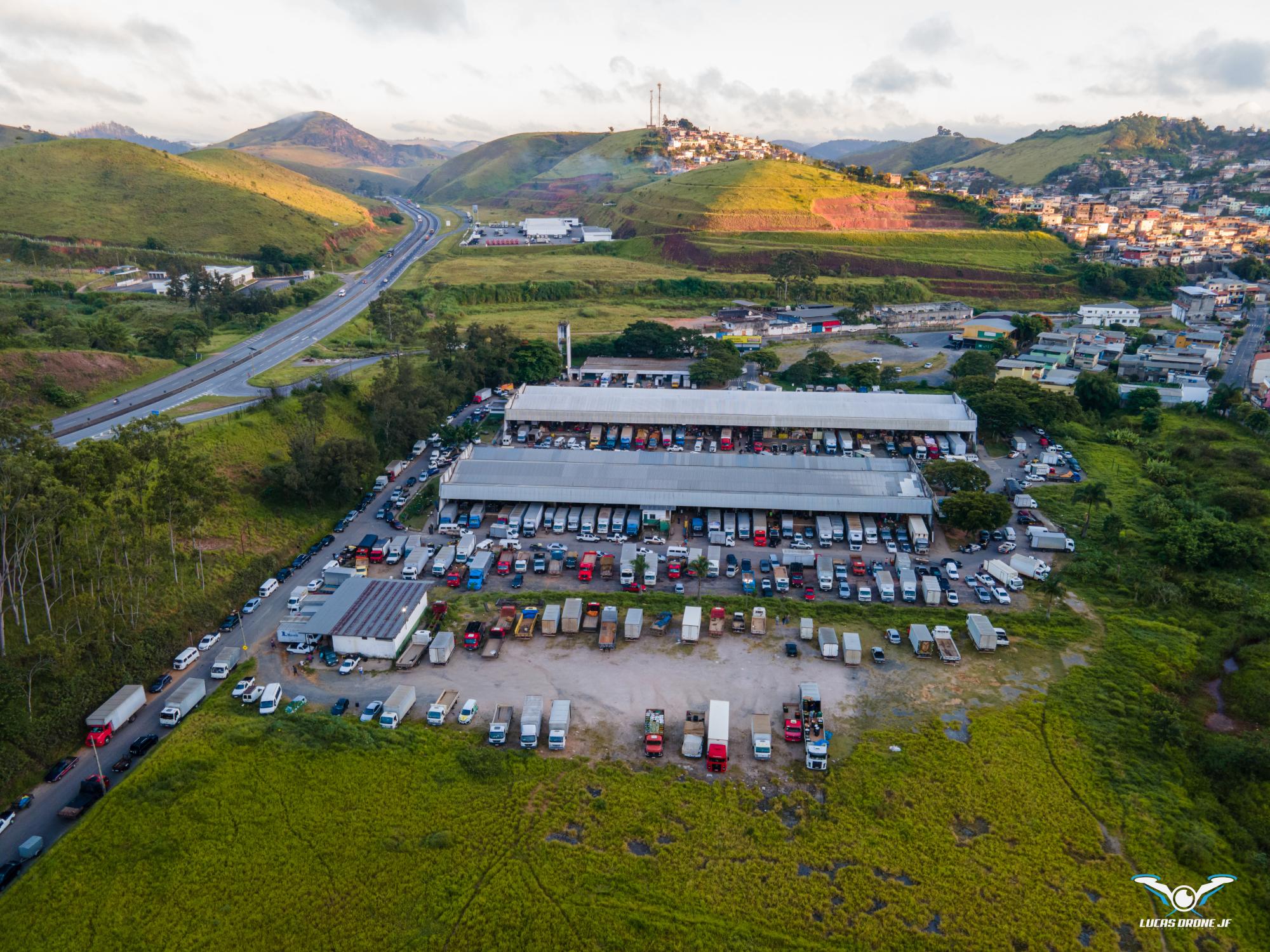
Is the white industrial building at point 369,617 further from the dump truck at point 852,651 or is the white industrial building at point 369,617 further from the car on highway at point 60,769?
the dump truck at point 852,651

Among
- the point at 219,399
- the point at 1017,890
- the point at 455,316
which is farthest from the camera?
the point at 455,316

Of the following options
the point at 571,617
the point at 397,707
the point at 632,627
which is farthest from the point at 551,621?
the point at 397,707

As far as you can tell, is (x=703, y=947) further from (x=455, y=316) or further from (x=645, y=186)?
(x=645, y=186)

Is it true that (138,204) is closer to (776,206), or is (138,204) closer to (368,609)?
(776,206)

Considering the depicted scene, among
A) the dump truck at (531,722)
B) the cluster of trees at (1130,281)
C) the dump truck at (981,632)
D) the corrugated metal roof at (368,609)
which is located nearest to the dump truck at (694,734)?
the dump truck at (531,722)

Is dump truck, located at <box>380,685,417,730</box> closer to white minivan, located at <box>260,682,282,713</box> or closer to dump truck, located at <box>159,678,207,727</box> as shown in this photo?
white minivan, located at <box>260,682,282,713</box>

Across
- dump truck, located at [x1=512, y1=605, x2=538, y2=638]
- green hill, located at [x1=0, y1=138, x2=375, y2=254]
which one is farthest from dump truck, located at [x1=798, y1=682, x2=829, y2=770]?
green hill, located at [x1=0, y1=138, x2=375, y2=254]

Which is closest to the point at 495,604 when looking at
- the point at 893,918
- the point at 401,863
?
the point at 401,863

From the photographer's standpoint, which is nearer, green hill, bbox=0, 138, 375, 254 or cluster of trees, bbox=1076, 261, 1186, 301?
green hill, bbox=0, 138, 375, 254

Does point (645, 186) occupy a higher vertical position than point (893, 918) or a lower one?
higher
